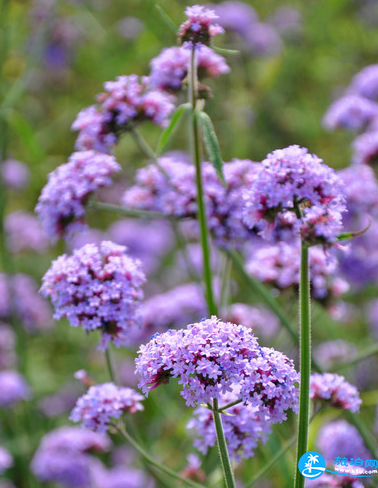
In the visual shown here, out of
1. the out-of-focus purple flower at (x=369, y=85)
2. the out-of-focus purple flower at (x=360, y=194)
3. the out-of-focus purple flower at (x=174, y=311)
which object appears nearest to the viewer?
the out-of-focus purple flower at (x=360, y=194)

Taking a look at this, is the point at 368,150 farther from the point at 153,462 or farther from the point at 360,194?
the point at 153,462

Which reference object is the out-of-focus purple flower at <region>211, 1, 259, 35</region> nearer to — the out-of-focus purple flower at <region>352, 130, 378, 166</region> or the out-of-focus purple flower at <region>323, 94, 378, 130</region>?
the out-of-focus purple flower at <region>323, 94, 378, 130</region>

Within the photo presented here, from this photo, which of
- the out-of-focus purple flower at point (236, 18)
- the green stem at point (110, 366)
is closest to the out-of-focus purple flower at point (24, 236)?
the out-of-focus purple flower at point (236, 18)

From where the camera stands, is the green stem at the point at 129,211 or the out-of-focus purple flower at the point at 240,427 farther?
the green stem at the point at 129,211

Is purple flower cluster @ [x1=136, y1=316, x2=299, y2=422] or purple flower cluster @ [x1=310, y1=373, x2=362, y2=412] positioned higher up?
purple flower cluster @ [x1=310, y1=373, x2=362, y2=412]

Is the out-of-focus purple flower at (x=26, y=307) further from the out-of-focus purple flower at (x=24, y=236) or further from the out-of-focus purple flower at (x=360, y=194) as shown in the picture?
the out-of-focus purple flower at (x=360, y=194)

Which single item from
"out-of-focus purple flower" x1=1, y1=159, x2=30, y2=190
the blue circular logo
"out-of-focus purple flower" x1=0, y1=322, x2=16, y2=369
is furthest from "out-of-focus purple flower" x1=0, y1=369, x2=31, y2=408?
the blue circular logo

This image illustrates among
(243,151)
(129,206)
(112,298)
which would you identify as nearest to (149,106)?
(129,206)
